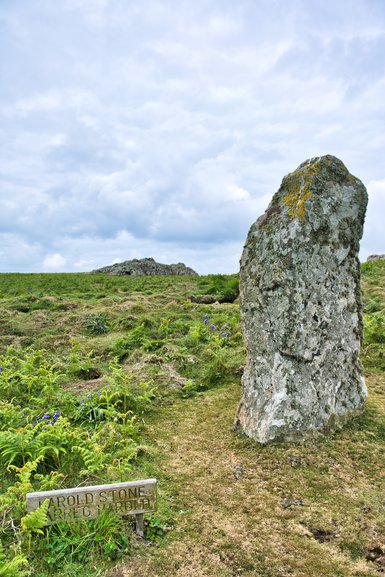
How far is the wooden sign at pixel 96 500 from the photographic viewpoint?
17.5 ft

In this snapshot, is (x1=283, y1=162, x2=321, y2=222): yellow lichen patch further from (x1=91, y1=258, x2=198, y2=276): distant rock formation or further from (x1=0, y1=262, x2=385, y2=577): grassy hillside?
(x1=91, y1=258, x2=198, y2=276): distant rock formation

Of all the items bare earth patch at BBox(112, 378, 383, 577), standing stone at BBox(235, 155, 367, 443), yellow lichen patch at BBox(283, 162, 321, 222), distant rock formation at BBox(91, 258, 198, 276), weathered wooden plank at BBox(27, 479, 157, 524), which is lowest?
bare earth patch at BBox(112, 378, 383, 577)

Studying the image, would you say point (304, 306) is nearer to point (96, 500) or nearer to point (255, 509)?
point (255, 509)

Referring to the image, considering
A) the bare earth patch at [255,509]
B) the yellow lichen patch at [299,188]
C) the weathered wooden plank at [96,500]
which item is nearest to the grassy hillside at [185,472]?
Answer: the bare earth patch at [255,509]

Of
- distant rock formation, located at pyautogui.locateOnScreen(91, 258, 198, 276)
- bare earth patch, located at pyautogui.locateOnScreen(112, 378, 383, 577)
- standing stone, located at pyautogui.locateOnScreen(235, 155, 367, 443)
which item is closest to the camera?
bare earth patch, located at pyautogui.locateOnScreen(112, 378, 383, 577)

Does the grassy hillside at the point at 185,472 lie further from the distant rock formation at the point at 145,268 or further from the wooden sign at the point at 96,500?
the distant rock formation at the point at 145,268

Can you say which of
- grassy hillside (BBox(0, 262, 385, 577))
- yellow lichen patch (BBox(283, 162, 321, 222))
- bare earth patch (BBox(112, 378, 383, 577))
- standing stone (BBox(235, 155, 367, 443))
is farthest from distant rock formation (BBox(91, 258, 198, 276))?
bare earth patch (BBox(112, 378, 383, 577))

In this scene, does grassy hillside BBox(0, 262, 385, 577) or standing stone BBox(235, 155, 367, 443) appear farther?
standing stone BBox(235, 155, 367, 443)

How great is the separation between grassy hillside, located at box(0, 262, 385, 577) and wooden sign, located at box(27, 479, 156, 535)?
143mm

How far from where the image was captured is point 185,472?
6.95m

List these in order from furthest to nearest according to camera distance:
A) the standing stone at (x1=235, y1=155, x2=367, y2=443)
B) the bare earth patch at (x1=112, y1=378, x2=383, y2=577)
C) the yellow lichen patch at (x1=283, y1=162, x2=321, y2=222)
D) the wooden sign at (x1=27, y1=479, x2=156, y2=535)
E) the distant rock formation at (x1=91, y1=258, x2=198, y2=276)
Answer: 1. the distant rock formation at (x1=91, y1=258, x2=198, y2=276)
2. the yellow lichen patch at (x1=283, y1=162, x2=321, y2=222)
3. the standing stone at (x1=235, y1=155, x2=367, y2=443)
4. the wooden sign at (x1=27, y1=479, x2=156, y2=535)
5. the bare earth patch at (x1=112, y1=378, x2=383, y2=577)

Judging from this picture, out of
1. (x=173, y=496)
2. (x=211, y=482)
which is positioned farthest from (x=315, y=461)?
(x=173, y=496)

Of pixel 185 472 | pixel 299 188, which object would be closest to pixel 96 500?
pixel 185 472

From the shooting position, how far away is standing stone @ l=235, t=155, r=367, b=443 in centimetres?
739
